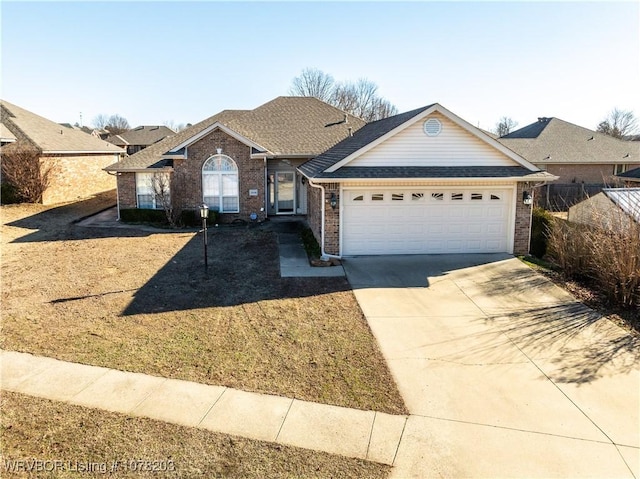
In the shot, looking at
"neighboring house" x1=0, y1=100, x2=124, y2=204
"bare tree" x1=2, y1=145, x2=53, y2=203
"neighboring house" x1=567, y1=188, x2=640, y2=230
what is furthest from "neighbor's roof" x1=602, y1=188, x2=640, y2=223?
"bare tree" x1=2, y1=145, x2=53, y2=203

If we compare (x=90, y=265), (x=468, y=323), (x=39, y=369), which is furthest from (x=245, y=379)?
(x=90, y=265)

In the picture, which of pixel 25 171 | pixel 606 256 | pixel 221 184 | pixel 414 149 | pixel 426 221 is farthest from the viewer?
pixel 25 171

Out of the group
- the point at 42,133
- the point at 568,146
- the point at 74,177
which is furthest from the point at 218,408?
the point at 568,146

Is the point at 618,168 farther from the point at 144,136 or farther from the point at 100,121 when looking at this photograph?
the point at 100,121

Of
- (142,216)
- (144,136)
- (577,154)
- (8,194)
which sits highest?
(144,136)

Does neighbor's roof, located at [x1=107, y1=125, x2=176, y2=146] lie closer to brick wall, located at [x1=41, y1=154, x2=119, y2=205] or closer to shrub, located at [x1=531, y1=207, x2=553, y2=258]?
brick wall, located at [x1=41, y1=154, x2=119, y2=205]

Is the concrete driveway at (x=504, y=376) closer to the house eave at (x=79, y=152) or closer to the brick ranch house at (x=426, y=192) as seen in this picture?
the brick ranch house at (x=426, y=192)
